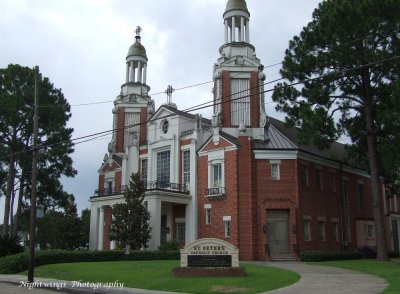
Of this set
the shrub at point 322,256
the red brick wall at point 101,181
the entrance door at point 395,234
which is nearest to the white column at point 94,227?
the red brick wall at point 101,181

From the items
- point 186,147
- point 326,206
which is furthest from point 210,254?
point 326,206

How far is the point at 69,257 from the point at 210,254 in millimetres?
11849

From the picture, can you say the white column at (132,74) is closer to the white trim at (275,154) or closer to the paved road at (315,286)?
the white trim at (275,154)

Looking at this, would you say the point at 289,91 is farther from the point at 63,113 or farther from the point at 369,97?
the point at 63,113

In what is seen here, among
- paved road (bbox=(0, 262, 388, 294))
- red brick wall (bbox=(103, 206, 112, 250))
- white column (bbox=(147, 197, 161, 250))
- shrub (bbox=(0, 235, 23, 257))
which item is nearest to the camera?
paved road (bbox=(0, 262, 388, 294))

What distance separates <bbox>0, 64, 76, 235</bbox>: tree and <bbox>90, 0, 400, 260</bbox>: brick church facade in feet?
16.2

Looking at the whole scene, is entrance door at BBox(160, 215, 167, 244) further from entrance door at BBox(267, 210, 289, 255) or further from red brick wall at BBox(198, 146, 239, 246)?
entrance door at BBox(267, 210, 289, 255)

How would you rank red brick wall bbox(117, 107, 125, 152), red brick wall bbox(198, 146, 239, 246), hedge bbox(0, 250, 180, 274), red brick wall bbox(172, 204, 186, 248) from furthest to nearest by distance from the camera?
red brick wall bbox(117, 107, 125, 152), red brick wall bbox(172, 204, 186, 248), red brick wall bbox(198, 146, 239, 246), hedge bbox(0, 250, 180, 274)

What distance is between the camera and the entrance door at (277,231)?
3547 cm

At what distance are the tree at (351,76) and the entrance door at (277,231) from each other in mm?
7170

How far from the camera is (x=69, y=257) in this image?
94.4 ft

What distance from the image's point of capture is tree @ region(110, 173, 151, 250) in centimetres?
3469

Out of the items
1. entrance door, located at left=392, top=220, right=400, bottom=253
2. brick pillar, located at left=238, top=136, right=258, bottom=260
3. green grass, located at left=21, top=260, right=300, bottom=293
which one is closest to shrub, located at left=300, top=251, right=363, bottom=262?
brick pillar, located at left=238, top=136, right=258, bottom=260

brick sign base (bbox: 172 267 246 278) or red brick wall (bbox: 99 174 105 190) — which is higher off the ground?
red brick wall (bbox: 99 174 105 190)
